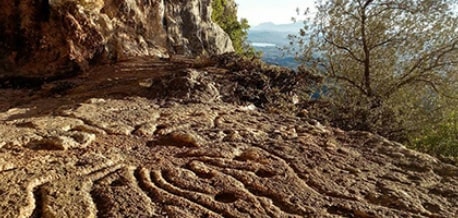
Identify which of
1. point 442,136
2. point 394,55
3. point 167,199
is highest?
point 394,55

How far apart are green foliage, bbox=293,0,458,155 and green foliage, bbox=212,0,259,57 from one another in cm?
1095

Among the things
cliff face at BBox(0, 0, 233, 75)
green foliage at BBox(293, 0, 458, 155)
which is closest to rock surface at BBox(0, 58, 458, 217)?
cliff face at BBox(0, 0, 233, 75)

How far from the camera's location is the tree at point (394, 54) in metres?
9.52

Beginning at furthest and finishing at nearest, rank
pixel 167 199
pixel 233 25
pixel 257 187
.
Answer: pixel 233 25 → pixel 257 187 → pixel 167 199

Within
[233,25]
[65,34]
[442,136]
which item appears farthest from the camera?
[233,25]

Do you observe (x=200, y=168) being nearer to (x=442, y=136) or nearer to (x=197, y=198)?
(x=197, y=198)

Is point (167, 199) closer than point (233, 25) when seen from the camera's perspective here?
Yes

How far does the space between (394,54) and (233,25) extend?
13222 mm

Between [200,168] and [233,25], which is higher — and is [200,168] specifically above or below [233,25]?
below

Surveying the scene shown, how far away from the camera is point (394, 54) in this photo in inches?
400

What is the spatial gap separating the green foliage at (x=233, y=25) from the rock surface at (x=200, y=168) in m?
16.4

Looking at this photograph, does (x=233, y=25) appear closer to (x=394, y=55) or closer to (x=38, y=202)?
(x=394, y=55)

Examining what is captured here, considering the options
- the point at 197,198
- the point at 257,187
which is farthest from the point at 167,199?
the point at 257,187

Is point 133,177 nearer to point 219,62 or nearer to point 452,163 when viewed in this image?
point 452,163
